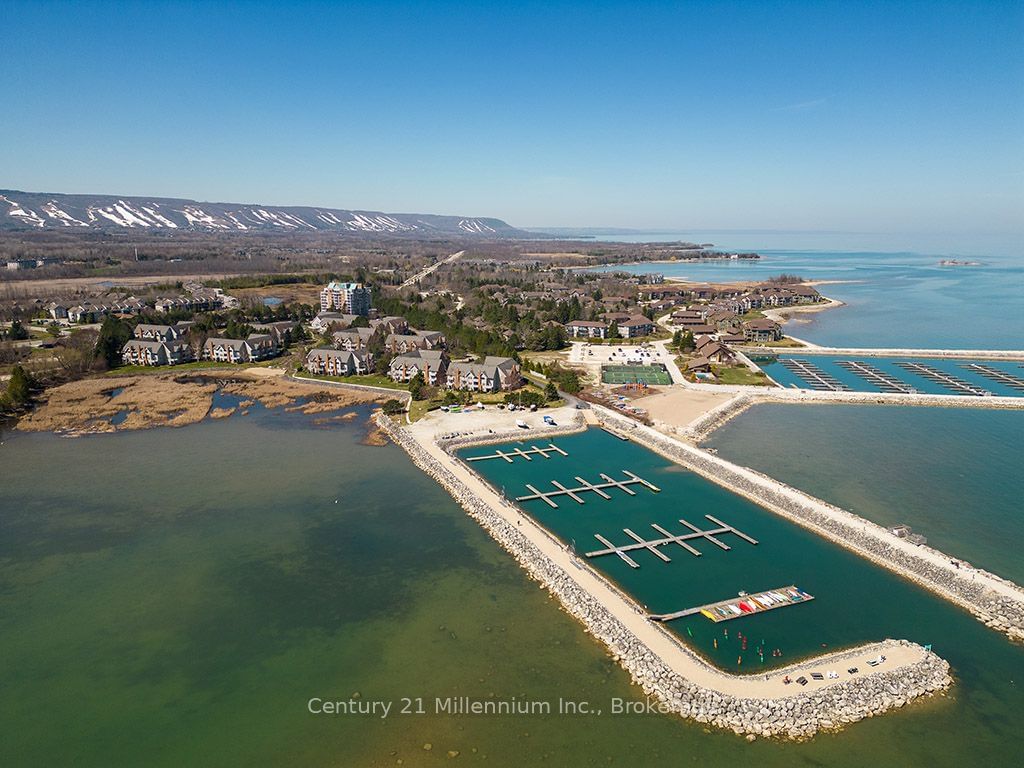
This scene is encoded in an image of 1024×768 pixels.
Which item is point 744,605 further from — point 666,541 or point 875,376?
point 875,376

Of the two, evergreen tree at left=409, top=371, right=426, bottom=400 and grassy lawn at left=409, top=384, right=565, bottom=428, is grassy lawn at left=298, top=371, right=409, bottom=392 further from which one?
grassy lawn at left=409, top=384, right=565, bottom=428

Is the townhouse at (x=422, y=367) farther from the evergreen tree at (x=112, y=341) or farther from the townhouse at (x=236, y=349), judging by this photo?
the evergreen tree at (x=112, y=341)

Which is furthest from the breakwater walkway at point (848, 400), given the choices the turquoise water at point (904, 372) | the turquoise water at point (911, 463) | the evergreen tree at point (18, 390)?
the evergreen tree at point (18, 390)

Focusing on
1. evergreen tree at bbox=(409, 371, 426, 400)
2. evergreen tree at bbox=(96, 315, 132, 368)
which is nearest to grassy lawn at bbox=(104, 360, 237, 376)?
evergreen tree at bbox=(96, 315, 132, 368)

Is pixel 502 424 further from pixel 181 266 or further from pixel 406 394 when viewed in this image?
pixel 181 266

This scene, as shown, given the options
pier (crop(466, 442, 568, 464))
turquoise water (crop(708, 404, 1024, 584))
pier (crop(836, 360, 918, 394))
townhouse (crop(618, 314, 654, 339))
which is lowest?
pier (crop(466, 442, 568, 464))

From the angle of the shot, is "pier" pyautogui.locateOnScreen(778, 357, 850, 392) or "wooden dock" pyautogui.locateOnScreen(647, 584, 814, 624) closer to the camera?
"wooden dock" pyautogui.locateOnScreen(647, 584, 814, 624)

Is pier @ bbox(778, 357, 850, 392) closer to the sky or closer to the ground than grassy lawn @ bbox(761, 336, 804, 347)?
closer to the ground
